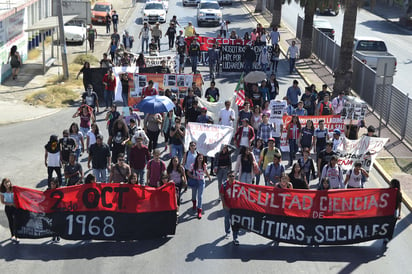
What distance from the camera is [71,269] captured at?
43.5ft

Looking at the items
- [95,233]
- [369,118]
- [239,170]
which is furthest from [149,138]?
[369,118]

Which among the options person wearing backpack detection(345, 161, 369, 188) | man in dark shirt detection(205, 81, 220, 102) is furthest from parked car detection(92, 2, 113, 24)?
person wearing backpack detection(345, 161, 369, 188)

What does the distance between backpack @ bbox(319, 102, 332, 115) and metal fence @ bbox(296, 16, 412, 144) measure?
2250 mm

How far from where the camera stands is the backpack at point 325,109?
2152 centimetres

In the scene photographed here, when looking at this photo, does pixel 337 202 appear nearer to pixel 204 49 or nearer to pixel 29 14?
pixel 204 49

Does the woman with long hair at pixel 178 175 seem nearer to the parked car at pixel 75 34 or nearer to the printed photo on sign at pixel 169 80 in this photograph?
the printed photo on sign at pixel 169 80

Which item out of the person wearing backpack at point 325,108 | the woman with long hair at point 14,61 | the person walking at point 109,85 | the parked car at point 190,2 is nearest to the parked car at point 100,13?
the parked car at point 190,2

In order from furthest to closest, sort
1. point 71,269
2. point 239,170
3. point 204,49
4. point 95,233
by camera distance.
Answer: point 204,49 → point 239,170 → point 95,233 → point 71,269

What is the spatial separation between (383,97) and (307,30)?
1300cm

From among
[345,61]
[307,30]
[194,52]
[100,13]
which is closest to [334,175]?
[345,61]

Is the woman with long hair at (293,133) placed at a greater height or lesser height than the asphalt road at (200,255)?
greater

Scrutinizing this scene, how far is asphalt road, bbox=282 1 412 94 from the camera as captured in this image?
37987 millimetres

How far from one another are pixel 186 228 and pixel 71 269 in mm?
2986

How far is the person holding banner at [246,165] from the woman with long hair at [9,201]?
4977 mm
